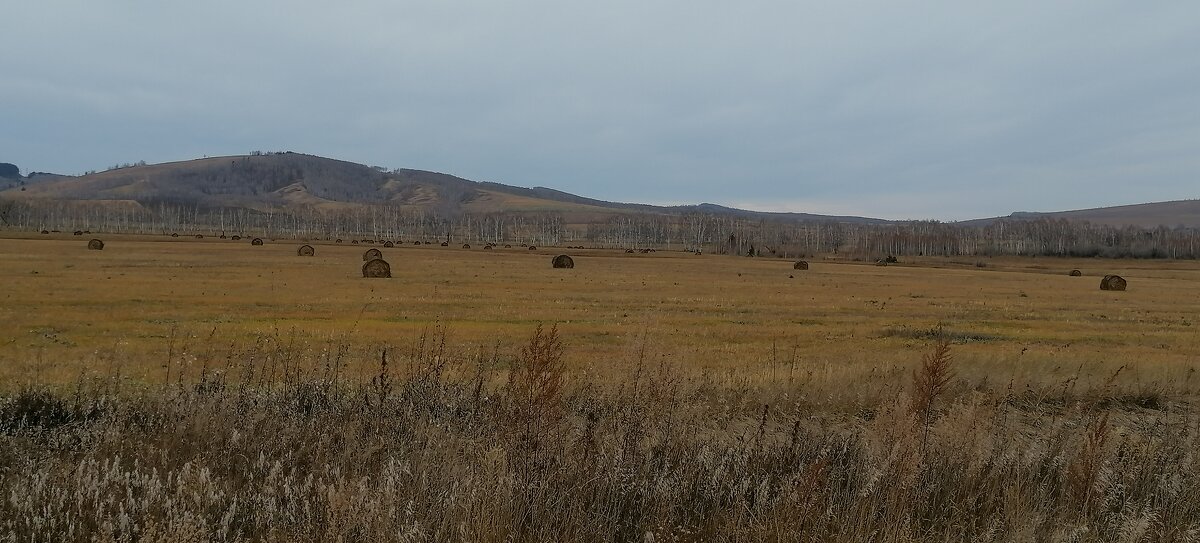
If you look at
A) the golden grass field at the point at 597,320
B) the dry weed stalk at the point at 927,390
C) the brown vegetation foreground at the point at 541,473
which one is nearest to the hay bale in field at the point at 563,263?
the golden grass field at the point at 597,320

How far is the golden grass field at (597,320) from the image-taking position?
12625 millimetres

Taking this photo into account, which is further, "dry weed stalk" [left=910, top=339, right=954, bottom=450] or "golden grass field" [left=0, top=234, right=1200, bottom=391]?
"golden grass field" [left=0, top=234, right=1200, bottom=391]

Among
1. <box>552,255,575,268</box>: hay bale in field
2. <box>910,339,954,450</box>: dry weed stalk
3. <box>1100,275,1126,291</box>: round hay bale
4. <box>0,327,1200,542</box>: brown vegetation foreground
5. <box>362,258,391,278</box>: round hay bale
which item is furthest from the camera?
<box>552,255,575,268</box>: hay bale in field

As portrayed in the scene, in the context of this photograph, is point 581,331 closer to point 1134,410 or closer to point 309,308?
point 309,308

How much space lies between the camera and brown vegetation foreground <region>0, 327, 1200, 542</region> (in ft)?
13.9

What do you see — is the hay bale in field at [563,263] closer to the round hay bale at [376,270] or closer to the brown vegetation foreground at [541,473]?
the round hay bale at [376,270]

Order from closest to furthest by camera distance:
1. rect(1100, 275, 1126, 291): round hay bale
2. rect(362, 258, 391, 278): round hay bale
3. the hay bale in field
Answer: rect(362, 258, 391, 278): round hay bale
rect(1100, 275, 1126, 291): round hay bale
the hay bale in field

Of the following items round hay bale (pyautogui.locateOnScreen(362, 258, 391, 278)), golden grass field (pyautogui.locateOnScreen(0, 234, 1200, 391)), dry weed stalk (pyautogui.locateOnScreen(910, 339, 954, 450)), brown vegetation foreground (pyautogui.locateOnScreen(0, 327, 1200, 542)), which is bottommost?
golden grass field (pyautogui.locateOnScreen(0, 234, 1200, 391))

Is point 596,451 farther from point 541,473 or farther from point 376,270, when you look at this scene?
point 376,270

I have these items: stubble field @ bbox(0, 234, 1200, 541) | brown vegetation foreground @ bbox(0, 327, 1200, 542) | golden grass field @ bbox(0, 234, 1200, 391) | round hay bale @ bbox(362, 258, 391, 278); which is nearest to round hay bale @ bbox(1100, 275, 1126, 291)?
golden grass field @ bbox(0, 234, 1200, 391)

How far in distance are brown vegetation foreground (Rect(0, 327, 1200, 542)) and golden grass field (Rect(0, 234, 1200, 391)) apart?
7.32ft

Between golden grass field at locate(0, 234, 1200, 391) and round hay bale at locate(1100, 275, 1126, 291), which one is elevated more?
round hay bale at locate(1100, 275, 1126, 291)

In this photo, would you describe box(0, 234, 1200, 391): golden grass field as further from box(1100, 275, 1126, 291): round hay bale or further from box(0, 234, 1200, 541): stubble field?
box(1100, 275, 1126, 291): round hay bale

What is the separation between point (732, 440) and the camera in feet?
22.0
